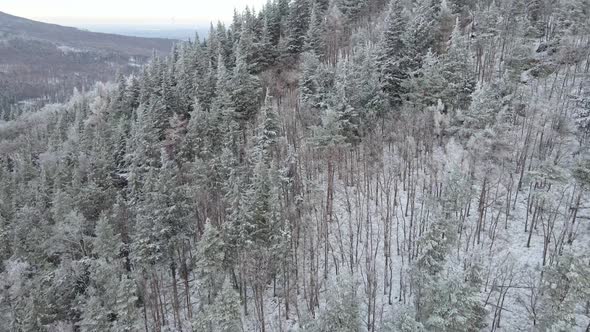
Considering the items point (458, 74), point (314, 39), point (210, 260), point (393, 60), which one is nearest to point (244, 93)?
point (314, 39)

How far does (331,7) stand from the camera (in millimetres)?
64500

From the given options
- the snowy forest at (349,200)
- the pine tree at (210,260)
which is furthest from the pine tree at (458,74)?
the pine tree at (210,260)

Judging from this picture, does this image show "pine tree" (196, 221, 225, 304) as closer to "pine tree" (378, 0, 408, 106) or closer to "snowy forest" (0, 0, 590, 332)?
"snowy forest" (0, 0, 590, 332)

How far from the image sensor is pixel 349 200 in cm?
3725

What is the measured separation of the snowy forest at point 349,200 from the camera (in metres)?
25.4

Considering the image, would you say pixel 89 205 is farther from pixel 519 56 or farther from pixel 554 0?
pixel 554 0

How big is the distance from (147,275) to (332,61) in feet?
126

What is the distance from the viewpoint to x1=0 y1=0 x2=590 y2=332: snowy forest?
25406 millimetres

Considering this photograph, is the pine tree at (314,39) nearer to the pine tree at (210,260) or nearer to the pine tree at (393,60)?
the pine tree at (393,60)

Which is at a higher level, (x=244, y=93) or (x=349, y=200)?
(x=244, y=93)

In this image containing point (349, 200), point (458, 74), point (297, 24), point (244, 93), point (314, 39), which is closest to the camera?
point (349, 200)

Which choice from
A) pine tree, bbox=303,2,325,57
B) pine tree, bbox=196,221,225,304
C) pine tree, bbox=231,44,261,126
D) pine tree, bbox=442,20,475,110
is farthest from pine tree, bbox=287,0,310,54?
pine tree, bbox=196,221,225,304

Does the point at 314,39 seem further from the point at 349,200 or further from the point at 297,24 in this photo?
the point at 349,200

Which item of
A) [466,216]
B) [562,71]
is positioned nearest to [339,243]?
[466,216]
